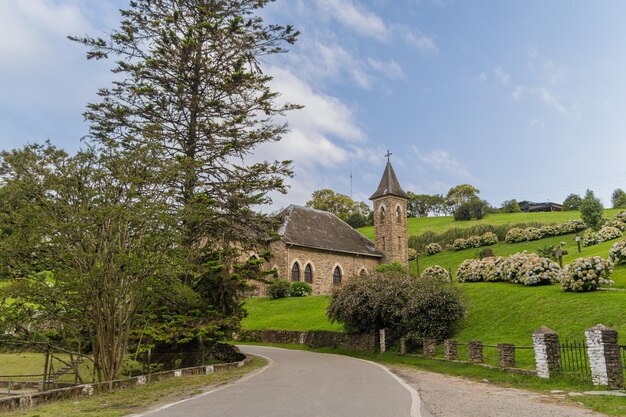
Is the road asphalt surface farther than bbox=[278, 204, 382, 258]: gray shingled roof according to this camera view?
No

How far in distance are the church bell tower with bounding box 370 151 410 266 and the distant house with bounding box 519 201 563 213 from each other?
50323 millimetres

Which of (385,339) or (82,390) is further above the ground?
(385,339)

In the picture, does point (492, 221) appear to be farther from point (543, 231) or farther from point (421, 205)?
point (421, 205)

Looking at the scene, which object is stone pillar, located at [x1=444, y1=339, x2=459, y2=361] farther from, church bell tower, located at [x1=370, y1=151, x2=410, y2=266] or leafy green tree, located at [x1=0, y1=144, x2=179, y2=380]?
church bell tower, located at [x1=370, y1=151, x2=410, y2=266]

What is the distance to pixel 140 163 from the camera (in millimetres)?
13734

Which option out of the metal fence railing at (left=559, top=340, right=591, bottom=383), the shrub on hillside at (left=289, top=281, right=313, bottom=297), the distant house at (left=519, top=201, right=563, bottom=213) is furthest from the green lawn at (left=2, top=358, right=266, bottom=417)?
the distant house at (left=519, top=201, right=563, bottom=213)

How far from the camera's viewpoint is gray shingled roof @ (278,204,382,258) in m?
45.3

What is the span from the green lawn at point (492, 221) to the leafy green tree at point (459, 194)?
47.1 feet

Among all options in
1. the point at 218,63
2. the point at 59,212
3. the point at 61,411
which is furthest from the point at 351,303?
the point at 61,411

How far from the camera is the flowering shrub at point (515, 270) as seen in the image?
23.9m

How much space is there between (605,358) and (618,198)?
82502mm

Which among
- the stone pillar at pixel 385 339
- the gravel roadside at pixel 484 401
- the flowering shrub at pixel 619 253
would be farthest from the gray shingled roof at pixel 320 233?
the gravel roadside at pixel 484 401

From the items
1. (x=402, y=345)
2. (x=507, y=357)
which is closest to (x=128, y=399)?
(x=507, y=357)

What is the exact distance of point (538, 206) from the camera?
315 ft
